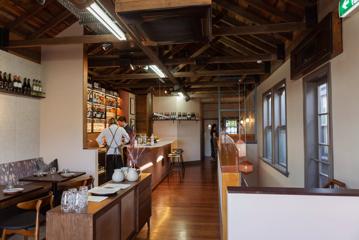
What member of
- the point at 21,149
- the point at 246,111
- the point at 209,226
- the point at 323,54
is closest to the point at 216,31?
the point at 323,54

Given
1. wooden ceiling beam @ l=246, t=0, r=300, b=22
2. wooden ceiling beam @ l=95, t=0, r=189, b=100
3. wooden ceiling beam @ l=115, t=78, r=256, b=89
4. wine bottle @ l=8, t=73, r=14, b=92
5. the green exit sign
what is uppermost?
wooden ceiling beam @ l=246, t=0, r=300, b=22

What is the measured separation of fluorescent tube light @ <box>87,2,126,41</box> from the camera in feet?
9.66

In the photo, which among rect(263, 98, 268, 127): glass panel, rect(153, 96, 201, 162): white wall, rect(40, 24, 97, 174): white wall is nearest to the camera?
rect(40, 24, 97, 174): white wall

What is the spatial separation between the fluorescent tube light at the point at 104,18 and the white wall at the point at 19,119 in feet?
7.16

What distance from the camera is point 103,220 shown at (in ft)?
7.65

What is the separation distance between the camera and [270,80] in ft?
21.3

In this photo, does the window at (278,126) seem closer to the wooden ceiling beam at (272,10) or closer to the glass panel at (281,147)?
the glass panel at (281,147)

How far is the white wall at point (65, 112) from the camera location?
17.9 ft

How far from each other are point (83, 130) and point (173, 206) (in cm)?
233

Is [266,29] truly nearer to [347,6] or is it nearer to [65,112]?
[347,6]

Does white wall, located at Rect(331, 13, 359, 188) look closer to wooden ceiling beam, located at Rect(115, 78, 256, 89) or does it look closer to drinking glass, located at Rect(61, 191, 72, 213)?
drinking glass, located at Rect(61, 191, 72, 213)

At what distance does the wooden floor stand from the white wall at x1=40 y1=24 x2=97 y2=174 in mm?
1783

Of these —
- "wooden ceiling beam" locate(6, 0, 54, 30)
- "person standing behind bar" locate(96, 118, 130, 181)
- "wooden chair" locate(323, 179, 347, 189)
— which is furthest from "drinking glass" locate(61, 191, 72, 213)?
"wooden ceiling beam" locate(6, 0, 54, 30)

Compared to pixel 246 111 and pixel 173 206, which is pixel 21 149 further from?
pixel 246 111
